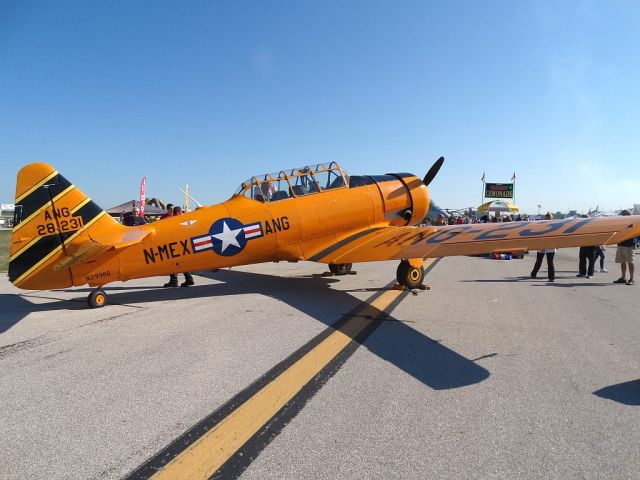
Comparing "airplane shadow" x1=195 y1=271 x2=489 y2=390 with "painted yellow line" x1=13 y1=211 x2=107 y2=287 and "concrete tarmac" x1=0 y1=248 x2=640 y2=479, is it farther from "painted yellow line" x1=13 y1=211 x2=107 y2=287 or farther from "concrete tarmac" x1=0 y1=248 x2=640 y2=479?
"painted yellow line" x1=13 y1=211 x2=107 y2=287

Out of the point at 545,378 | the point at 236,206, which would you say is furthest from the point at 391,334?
the point at 236,206

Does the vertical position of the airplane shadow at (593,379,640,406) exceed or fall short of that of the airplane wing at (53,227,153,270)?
it falls short

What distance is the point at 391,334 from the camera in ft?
15.7

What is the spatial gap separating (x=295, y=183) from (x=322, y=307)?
3.34 m

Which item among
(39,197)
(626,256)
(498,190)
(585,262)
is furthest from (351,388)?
(498,190)

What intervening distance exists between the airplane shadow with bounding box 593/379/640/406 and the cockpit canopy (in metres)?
6.41

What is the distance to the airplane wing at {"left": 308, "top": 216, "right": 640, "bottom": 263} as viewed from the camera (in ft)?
21.3

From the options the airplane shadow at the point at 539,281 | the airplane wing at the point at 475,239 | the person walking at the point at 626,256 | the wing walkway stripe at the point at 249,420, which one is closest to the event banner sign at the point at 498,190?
the person walking at the point at 626,256

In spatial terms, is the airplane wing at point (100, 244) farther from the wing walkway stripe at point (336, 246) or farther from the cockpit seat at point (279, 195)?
the wing walkway stripe at point (336, 246)

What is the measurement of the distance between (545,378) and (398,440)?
6.01 ft

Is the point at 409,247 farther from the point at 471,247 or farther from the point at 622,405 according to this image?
the point at 622,405

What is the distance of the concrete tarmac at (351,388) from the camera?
2264mm

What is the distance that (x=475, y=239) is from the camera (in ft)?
23.5

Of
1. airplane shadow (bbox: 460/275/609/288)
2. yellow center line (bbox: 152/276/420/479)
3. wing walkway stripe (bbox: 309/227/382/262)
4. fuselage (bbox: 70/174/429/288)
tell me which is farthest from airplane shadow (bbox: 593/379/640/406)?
airplane shadow (bbox: 460/275/609/288)
